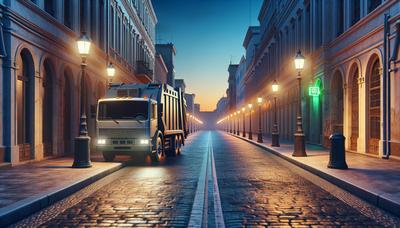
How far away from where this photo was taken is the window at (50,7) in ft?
57.7

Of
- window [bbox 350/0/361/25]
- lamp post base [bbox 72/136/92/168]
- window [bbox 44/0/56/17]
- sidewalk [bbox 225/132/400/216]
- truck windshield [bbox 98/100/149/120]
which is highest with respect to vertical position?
window [bbox 350/0/361/25]

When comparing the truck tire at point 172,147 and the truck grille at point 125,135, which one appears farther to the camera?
the truck tire at point 172,147

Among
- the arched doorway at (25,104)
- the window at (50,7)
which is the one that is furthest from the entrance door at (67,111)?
the arched doorway at (25,104)

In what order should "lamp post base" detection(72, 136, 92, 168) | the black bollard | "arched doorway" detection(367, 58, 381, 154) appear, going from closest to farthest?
the black bollard < "lamp post base" detection(72, 136, 92, 168) < "arched doorway" detection(367, 58, 381, 154)

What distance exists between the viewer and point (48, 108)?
17.8m

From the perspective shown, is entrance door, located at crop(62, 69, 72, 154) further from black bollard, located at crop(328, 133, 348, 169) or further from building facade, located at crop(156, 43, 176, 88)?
building facade, located at crop(156, 43, 176, 88)

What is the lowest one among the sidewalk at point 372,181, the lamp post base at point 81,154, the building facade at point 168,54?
the sidewalk at point 372,181

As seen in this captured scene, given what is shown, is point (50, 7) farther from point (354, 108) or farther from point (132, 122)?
point (354, 108)

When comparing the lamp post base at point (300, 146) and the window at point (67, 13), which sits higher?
the window at point (67, 13)

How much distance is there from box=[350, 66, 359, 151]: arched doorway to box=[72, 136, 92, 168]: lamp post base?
12.8m

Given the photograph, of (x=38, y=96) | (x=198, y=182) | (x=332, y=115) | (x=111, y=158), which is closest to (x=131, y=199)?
(x=198, y=182)

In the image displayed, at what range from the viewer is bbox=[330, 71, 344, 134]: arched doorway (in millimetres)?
23266

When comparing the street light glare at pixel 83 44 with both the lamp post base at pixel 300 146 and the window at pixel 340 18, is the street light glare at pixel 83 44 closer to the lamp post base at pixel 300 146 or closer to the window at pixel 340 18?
the lamp post base at pixel 300 146

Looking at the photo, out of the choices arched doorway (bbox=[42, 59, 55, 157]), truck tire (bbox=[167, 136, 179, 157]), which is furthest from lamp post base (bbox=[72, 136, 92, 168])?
truck tire (bbox=[167, 136, 179, 157])
